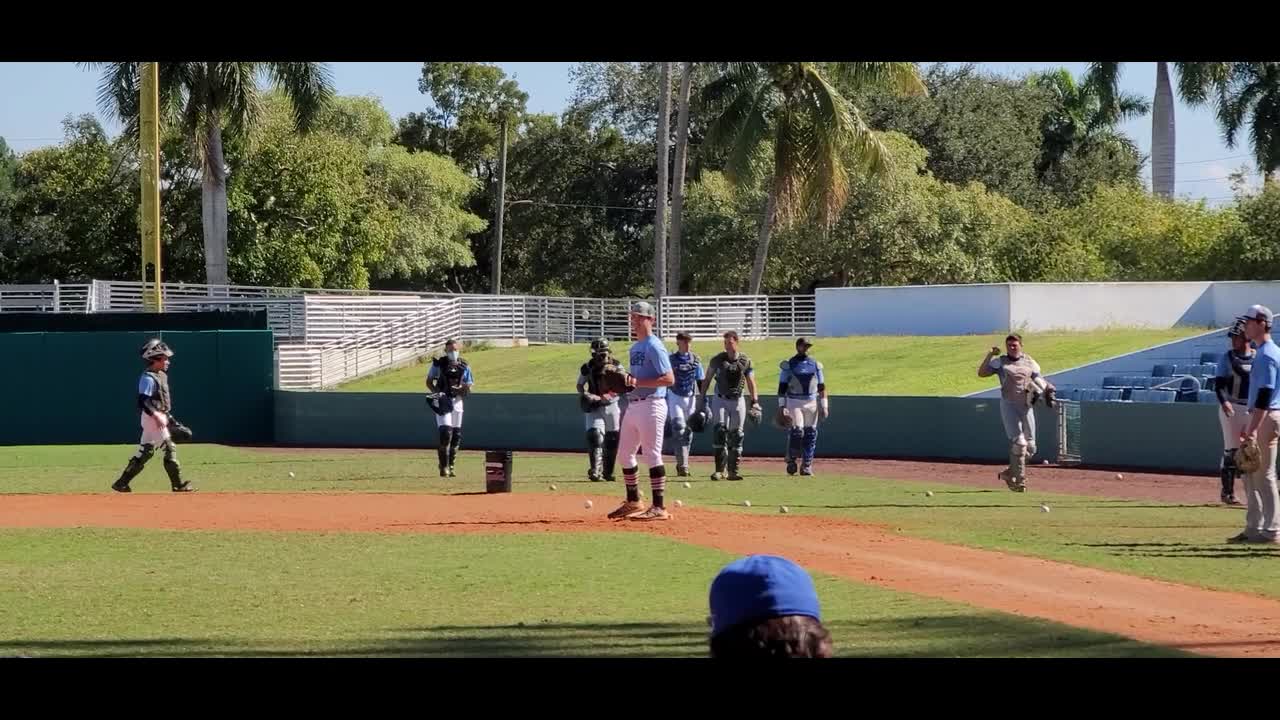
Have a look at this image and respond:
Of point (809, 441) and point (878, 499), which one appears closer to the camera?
point (878, 499)

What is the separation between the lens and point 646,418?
596 inches

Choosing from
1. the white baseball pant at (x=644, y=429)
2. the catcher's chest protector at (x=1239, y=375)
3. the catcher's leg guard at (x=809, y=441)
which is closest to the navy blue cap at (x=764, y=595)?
the white baseball pant at (x=644, y=429)

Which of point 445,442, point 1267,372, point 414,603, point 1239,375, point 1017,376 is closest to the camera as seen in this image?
point 414,603

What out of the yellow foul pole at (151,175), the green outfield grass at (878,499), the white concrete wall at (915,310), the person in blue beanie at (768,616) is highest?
the yellow foul pole at (151,175)

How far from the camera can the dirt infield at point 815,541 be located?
9414 mm

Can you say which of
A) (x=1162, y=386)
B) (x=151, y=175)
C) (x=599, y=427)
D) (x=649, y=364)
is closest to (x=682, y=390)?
(x=599, y=427)

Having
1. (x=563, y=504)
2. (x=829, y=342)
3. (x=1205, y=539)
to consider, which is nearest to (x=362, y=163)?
(x=829, y=342)

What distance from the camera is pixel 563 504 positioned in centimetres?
1733

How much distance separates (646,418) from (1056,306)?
27.2 metres

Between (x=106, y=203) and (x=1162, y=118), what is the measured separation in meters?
36.0

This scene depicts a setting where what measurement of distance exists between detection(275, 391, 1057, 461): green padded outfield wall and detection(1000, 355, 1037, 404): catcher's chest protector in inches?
243

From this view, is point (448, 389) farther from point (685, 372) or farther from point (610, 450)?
point (685, 372)

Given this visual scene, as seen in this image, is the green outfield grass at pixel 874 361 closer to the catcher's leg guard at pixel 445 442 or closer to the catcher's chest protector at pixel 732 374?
the catcher's chest protector at pixel 732 374

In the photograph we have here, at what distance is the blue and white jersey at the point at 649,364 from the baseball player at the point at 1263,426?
509cm
